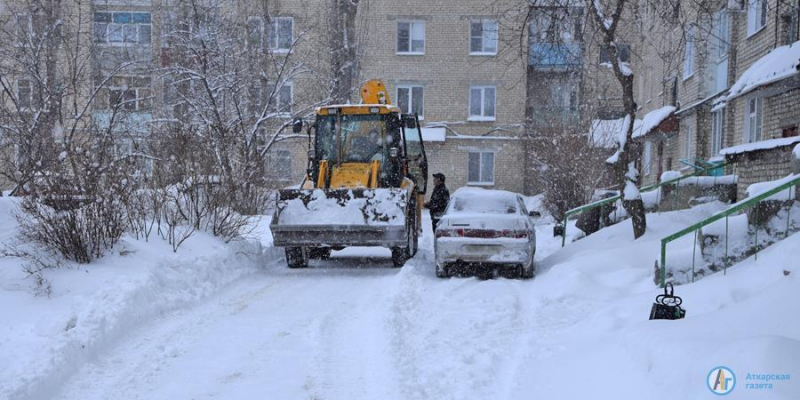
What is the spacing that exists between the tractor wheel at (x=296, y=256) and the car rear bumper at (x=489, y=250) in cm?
303

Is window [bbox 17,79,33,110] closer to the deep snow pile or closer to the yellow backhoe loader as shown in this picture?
the yellow backhoe loader

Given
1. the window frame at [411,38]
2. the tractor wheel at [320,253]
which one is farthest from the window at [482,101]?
the tractor wheel at [320,253]

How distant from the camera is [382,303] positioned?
8727 mm

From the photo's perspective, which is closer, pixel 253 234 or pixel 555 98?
pixel 253 234

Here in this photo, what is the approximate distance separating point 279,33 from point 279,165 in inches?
195

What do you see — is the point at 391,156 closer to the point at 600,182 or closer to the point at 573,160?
the point at 573,160

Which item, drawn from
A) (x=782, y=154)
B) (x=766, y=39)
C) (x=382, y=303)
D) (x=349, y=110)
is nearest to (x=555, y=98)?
(x=766, y=39)

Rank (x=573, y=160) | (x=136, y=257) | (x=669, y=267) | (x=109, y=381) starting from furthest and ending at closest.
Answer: (x=573, y=160), (x=136, y=257), (x=669, y=267), (x=109, y=381)

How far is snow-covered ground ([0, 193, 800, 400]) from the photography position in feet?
16.2

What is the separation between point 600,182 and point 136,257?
16.0m

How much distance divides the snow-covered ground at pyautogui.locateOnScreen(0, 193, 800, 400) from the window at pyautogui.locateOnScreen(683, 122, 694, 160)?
15.7 metres

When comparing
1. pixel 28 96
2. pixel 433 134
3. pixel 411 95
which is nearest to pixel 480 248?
pixel 28 96

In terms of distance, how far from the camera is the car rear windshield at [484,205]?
454 inches

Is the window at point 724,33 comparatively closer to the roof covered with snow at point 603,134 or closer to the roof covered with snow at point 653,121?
the roof covered with snow at point 653,121
